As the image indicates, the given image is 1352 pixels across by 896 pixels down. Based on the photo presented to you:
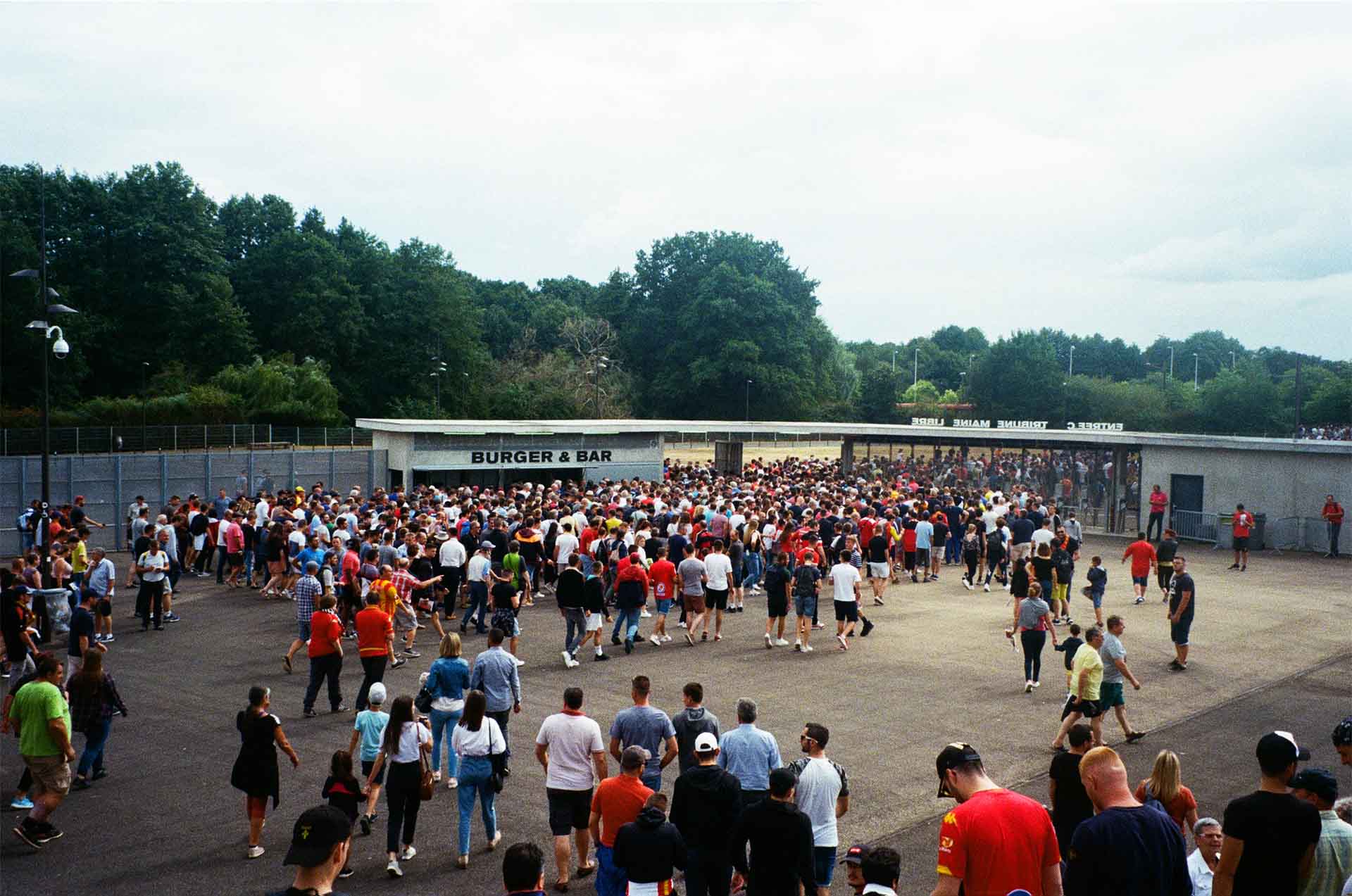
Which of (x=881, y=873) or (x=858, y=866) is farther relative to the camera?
(x=858, y=866)

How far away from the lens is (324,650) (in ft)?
39.5

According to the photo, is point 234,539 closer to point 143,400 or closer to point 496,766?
point 496,766

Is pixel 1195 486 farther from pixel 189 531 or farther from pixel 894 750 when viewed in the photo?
pixel 189 531

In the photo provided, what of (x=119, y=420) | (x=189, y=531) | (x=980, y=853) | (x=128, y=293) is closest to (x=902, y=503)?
(x=189, y=531)

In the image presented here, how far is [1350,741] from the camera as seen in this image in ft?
20.4

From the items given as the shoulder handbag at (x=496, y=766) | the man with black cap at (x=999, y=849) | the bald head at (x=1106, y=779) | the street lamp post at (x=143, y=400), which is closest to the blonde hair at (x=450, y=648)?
the shoulder handbag at (x=496, y=766)

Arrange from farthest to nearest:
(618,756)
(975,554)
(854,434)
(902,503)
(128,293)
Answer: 1. (128,293)
2. (854,434)
3. (902,503)
4. (975,554)
5. (618,756)

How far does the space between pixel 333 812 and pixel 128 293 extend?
213 ft

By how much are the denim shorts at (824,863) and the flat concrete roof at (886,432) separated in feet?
87.4

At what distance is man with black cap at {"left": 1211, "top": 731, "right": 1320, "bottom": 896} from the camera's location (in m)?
4.81

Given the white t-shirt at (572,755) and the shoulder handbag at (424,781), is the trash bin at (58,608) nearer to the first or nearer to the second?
the shoulder handbag at (424,781)

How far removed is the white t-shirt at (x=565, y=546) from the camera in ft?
63.5

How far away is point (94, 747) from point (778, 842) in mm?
7448

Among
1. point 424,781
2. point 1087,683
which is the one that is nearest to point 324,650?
point 424,781
